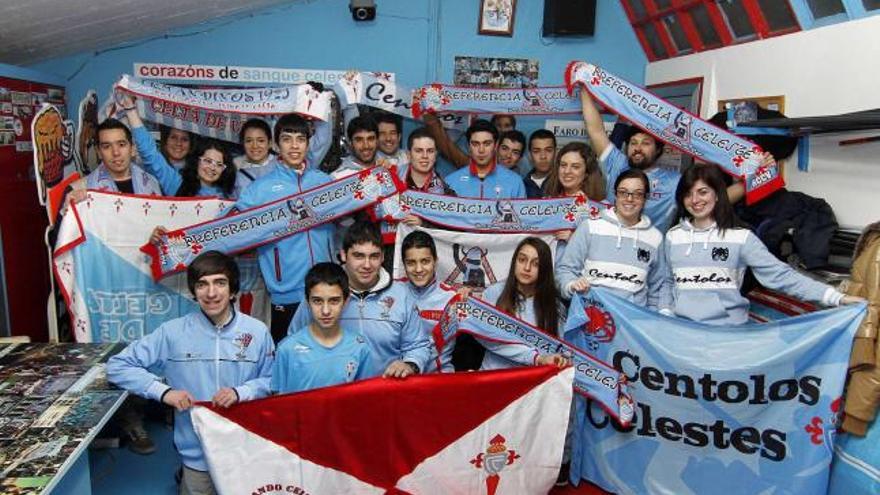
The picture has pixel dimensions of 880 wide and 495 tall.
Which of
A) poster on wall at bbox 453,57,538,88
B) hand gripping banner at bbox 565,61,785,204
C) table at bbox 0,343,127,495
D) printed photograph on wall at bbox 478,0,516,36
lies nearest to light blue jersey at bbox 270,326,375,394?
table at bbox 0,343,127,495

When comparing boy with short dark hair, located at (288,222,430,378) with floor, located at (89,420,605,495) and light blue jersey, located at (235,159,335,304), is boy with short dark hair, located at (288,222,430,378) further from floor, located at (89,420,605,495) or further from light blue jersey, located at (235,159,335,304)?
floor, located at (89,420,605,495)

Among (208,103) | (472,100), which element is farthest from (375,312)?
(208,103)

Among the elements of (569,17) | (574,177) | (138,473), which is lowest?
(138,473)

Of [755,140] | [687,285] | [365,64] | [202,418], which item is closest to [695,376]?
[687,285]

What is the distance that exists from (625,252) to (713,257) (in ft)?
1.33

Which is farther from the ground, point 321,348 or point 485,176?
point 485,176

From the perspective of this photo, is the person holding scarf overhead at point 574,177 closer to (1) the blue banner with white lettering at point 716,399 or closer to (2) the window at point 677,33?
(1) the blue banner with white lettering at point 716,399

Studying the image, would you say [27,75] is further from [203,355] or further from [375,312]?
[375,312]

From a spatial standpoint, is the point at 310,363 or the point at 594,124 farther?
the point at 594,124

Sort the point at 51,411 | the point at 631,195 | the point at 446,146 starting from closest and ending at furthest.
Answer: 1. the point at 51,411
2. the point at 631,195
3. the point at 446,146

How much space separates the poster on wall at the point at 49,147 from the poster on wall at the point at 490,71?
3.10m

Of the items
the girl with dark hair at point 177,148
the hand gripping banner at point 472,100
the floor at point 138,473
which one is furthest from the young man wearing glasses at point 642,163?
the girl with dark hair at point 177,148

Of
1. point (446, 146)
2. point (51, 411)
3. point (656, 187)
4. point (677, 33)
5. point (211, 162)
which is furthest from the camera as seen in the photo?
point (677, 33)

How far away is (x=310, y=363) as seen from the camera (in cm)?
271
